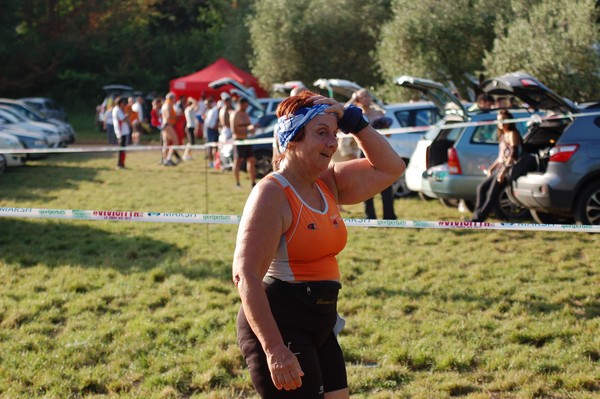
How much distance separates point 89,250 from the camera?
9.81m

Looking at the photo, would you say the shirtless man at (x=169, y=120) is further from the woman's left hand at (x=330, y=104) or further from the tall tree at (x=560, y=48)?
the woman's left hand at (x=330, y=104)

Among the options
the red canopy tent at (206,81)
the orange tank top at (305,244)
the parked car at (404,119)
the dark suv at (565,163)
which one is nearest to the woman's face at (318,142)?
the orange tank top at (305,244)

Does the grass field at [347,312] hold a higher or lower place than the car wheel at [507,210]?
lower

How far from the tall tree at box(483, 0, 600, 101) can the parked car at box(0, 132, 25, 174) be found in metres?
11.7

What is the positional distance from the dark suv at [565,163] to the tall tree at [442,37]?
40.1 feet

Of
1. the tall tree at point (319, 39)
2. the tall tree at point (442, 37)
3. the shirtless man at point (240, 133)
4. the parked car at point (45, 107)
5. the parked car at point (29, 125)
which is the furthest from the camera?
the parked car at point (45, 107)

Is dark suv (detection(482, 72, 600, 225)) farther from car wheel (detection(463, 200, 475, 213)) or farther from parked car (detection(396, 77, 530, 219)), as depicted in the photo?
car wheel (detection(463, 200, 475, 213))

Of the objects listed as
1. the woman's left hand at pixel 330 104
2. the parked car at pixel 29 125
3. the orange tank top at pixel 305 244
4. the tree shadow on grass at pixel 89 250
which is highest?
the woman's left hand at pixel 330 104

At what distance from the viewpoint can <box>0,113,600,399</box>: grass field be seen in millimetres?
5465

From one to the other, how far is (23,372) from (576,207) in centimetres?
701

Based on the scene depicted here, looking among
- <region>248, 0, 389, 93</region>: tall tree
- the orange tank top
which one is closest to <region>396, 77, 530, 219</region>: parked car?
the orange tank top

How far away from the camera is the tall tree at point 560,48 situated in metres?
17.0

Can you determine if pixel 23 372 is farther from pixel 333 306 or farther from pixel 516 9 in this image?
pixel 516 9

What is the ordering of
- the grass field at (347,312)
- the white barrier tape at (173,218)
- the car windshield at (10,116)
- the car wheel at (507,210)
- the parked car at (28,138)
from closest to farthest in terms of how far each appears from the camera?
the grass field at (347,312) → the white barrier tape at (173,218) → the car wheel at (507,210) → the parked car at (28,138) → the car windshield at (10,116)
